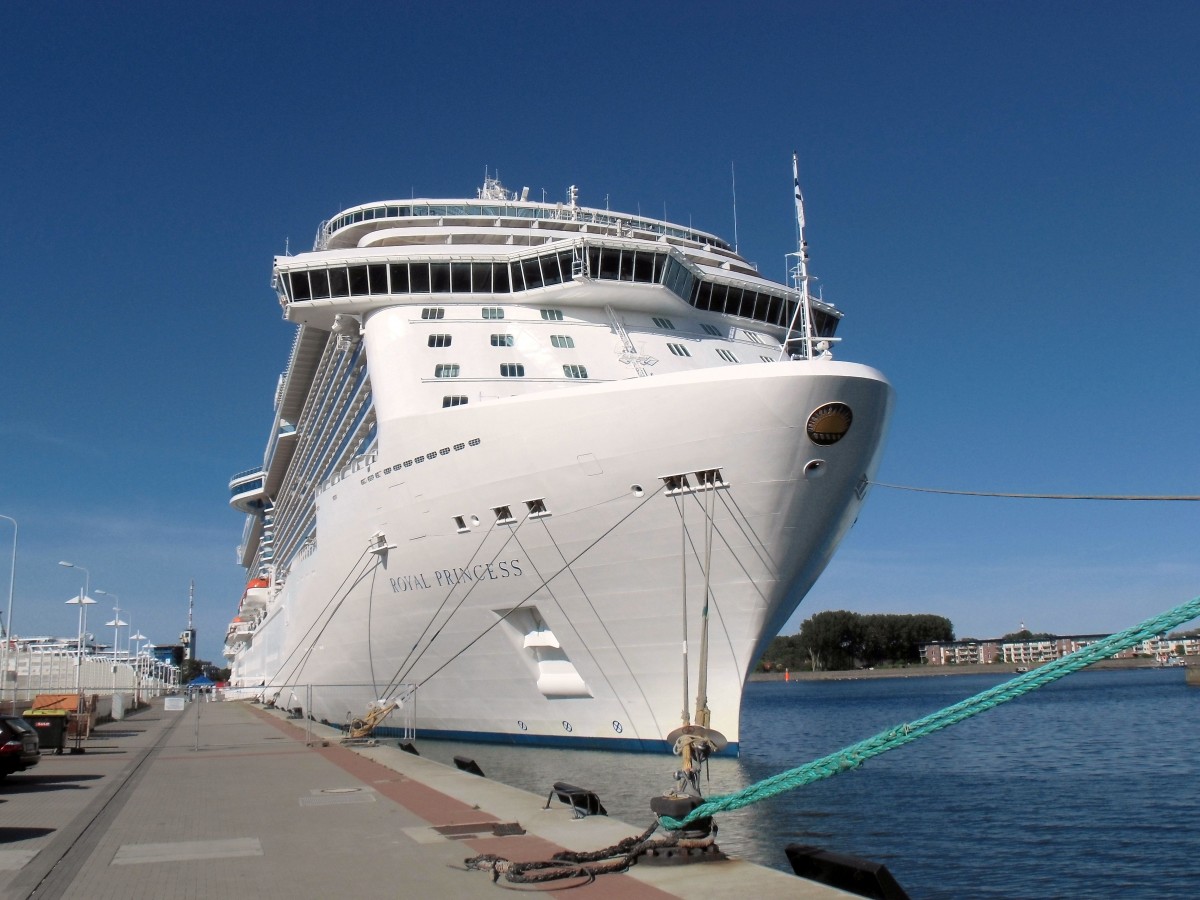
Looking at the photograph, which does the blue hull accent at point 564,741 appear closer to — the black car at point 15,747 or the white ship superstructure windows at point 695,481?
the white ship superstructure windows at point 695,481

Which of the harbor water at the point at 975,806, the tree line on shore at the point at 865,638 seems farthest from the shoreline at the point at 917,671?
the harbor water at the point at 975,806

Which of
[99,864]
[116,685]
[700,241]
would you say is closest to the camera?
[99,864]

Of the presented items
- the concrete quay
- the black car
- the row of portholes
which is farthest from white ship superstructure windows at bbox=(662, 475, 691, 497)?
the black car

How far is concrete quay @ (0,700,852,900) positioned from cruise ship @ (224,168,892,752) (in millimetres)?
2237

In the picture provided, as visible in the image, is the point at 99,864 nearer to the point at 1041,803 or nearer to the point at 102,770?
the point at 102,770

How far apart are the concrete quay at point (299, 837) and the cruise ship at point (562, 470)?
7.34 feet

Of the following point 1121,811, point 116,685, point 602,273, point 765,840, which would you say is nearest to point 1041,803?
point 1121,811

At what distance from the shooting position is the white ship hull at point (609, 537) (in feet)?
54.6

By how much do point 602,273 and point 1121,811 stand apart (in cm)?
1389

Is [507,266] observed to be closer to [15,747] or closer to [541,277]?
[541,277]

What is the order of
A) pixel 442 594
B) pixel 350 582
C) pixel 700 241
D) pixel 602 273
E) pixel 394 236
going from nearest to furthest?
pixel 442 594, pixel 602 273, pixel 350 582, pixel 394 236, pixel 700 241

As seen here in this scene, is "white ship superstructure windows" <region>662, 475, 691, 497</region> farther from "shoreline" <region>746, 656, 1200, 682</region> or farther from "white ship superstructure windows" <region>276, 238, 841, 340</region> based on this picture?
"shoreline" <region>746, 656, 1200, 682</region>

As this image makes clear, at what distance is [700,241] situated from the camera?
2964 cm

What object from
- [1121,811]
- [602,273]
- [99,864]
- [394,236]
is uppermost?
[394,236]
